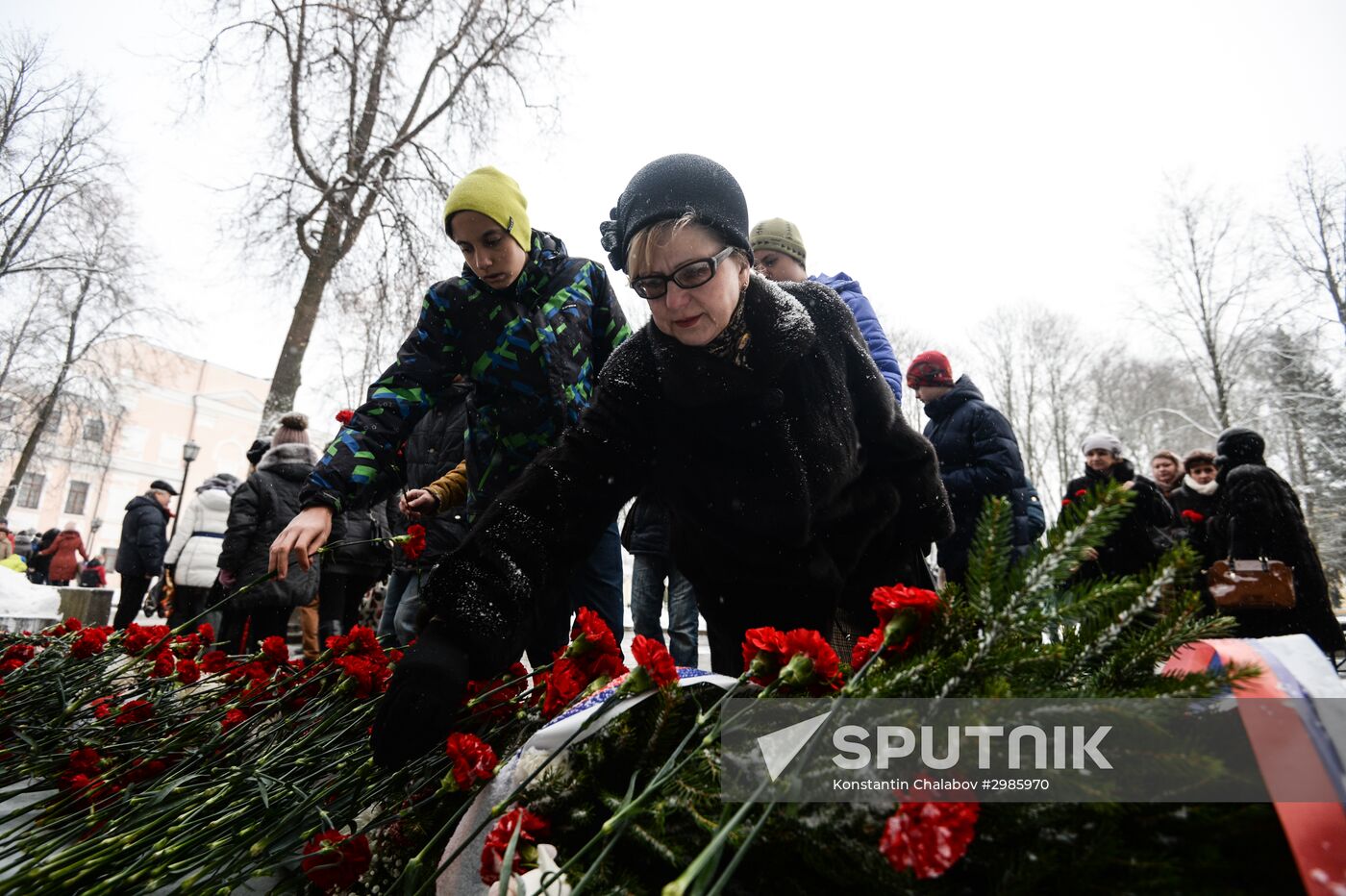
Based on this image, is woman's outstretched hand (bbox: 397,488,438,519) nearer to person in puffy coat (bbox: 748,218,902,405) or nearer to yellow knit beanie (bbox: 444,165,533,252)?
yellow knit beanie (bbox: 444,165,533,252)

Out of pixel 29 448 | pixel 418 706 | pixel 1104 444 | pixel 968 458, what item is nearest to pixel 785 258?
pixel 968 458

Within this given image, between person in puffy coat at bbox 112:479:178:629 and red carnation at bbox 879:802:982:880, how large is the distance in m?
9.24

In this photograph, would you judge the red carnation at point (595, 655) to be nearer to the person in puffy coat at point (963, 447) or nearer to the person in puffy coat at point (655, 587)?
the person in puffy coat at point (655, 587)

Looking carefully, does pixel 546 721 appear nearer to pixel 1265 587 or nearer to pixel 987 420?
pixel 987 420

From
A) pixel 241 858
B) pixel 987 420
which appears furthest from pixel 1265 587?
pixel 241 858

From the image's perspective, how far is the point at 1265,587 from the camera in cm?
444

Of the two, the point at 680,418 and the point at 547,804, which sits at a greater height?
the point at 680,418

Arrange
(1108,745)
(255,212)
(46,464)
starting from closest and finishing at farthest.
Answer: (1108,745) → (255,212) → (46,464)

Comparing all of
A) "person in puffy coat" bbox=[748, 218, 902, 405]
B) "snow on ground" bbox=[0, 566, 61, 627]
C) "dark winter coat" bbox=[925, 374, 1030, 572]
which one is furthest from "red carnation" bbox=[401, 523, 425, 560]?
"snow on ground" bbox=[0, 566, 61, 627]

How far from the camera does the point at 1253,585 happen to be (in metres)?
4.47

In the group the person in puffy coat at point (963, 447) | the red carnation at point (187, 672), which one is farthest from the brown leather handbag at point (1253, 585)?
the red carnation at point (187, 672)

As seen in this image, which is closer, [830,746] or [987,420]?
[830,746]

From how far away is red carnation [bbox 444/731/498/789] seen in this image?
0.94 meters

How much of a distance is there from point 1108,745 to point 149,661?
7.12 feet
